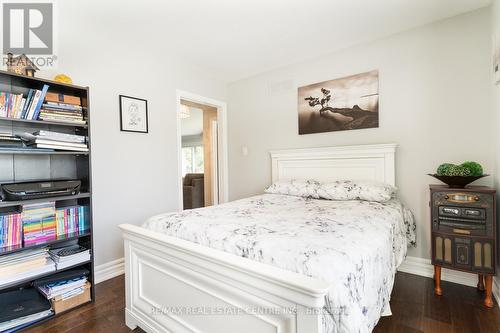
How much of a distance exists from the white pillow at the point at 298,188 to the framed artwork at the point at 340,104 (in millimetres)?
738

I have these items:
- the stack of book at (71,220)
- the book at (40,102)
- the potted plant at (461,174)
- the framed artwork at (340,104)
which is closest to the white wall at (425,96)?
the framed artwork at (340,104)

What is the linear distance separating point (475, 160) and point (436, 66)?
963 millimetres

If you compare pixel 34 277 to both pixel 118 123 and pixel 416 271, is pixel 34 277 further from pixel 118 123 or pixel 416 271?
pixel 416 271

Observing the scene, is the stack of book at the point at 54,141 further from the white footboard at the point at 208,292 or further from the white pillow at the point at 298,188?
the white pillow at the point at 298,188

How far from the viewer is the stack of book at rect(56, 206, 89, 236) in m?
2.00

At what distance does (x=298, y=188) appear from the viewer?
2883 mm

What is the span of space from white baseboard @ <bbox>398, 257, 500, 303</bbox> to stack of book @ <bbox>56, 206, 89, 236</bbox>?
3112 millimetres

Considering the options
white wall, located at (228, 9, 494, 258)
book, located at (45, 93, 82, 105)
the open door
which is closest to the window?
the open door

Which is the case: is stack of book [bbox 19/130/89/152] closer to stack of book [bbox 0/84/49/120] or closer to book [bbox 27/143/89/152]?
book [bbox 27/143/89/152]

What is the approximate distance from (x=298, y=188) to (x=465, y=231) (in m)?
Result: 1.49

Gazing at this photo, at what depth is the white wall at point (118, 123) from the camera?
7.90 ft

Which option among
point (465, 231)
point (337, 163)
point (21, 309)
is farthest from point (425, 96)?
point (21, 309)

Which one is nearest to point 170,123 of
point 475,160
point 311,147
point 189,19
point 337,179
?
point 189,19

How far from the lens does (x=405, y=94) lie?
259cm
